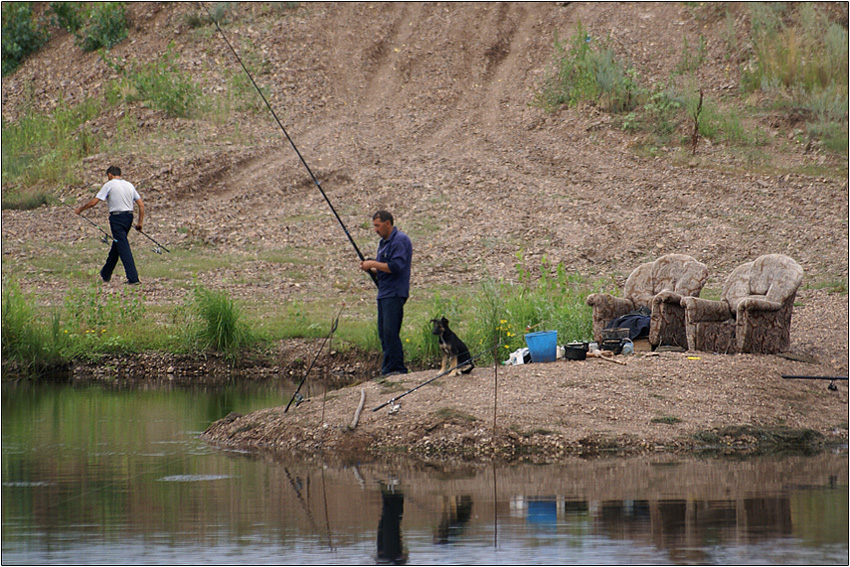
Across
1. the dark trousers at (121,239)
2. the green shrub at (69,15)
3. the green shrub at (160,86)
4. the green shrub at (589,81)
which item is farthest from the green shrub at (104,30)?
the dark trousers at (121,239)

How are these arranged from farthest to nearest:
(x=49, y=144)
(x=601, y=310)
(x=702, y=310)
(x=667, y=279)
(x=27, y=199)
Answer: (x=49, y=144), (x=27, y=199), (x=667, y=279), (x=601, y=310), (x=702, y=310)

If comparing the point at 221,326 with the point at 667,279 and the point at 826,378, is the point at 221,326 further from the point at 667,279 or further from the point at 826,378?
the point at 826,378

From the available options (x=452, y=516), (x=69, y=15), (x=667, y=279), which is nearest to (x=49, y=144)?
(x=69, y=15)

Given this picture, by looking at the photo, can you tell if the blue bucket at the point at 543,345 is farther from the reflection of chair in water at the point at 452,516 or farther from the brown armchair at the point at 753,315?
the reflection of chair in water at the point at 452,516

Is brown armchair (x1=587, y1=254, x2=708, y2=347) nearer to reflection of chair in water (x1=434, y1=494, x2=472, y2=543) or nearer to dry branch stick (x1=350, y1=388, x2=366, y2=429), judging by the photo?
dry branch stick (x1=350, y1=388, x2=366, y2=429)

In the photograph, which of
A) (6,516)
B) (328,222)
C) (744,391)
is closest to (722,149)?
(328,222)

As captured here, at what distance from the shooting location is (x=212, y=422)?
37.6ft

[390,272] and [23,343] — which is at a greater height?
[390,272]

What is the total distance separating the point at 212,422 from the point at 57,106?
857 inches

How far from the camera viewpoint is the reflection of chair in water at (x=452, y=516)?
6715 millimetres

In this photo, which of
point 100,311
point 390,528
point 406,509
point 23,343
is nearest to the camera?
point 390,528

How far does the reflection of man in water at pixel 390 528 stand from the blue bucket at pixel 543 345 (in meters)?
3.37

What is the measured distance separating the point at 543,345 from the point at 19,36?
91.4ft

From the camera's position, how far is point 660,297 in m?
11.8
